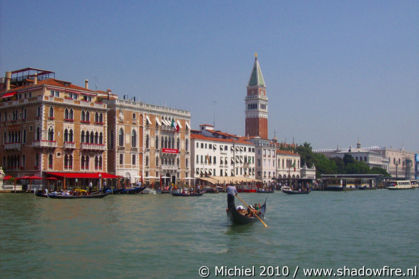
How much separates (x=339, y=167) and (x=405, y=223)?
8289 cm

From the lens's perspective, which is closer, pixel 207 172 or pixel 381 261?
pixel 381 261

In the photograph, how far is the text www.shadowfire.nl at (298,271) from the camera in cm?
1420

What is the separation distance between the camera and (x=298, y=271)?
14570 millimetres

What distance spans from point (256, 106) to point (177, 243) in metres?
87.6

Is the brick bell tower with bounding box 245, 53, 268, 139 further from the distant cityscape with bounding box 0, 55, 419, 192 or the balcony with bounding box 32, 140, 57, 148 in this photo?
the balcony with bounding box 32, 140, 57, 148

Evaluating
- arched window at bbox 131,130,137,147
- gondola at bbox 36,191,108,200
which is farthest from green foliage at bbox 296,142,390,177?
gondola at bbox 36,191,108,200

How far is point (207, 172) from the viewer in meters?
67.9

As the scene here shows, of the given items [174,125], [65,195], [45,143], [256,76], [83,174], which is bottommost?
[65,195]

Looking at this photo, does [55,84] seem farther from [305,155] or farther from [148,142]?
[305,155]

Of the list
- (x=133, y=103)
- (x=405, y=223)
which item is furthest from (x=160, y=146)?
(x=405, y=223)

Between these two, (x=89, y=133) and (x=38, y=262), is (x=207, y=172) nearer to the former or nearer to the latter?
(x=89, y=133)

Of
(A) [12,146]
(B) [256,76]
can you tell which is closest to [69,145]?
(A) [12,146]

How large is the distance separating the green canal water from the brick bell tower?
7624 cm

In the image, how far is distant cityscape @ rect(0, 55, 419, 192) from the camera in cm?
4862
